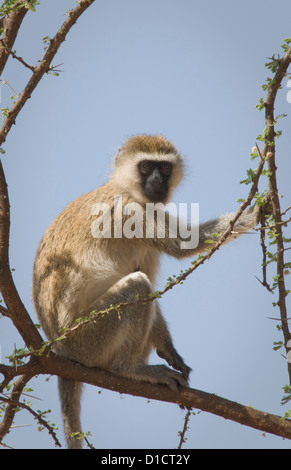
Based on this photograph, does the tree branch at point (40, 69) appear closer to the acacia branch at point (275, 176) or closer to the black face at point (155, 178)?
the acacia branch at point (275, 176)

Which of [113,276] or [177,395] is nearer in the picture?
[177,395]

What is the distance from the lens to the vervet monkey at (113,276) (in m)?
5.94

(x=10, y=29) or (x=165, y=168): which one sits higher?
A: (x=165, y=168)

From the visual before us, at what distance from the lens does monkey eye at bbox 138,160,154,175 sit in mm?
7328

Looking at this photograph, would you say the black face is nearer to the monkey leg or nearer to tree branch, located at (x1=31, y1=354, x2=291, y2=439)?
the monkey leg

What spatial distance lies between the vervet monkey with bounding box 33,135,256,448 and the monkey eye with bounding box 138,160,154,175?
0.01m

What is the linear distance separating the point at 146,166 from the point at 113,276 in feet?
5.10

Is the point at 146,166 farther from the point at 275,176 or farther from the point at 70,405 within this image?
the point at 275,176

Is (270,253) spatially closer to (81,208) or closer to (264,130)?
(264,130)

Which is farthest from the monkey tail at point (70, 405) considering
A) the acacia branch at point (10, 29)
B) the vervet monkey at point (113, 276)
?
the acacia branch at point (10, 29)

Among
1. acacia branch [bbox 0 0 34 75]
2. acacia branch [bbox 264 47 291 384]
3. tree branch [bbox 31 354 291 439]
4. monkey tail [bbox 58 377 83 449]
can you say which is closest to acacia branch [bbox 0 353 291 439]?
tree branch [bbox 31 354 291 439]

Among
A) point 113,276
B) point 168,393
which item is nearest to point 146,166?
point 113,276

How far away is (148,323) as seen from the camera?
19.8 ft

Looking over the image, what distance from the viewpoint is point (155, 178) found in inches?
280
